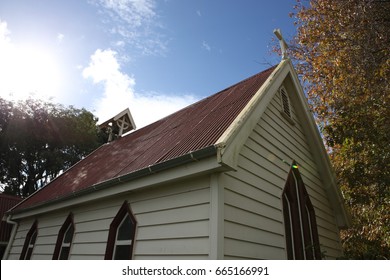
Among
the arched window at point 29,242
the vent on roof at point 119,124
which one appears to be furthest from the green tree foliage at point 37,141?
the arched window at point 29,242

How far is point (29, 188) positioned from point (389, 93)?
45.6 metres

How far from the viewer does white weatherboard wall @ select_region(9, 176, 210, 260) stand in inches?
194

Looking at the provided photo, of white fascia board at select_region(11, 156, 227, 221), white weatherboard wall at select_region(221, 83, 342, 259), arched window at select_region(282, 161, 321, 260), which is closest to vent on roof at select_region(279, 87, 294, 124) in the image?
white weatherboard wall at select_region(221, 83, 342, 259)

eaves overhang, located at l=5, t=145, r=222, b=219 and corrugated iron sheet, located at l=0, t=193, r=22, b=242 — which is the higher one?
corrugated iron sheet, located at l=0, t=193, r=22, b=242

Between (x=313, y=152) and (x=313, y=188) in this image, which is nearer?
(x=313, y=188)

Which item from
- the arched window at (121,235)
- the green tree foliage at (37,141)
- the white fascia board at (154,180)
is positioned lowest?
the arched window at (121,235)

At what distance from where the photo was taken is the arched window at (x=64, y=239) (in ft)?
28.9

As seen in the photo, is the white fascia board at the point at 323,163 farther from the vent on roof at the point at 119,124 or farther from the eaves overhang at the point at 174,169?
the vent on roof at the point at 119,124

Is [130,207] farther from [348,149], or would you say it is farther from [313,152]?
[348,149]

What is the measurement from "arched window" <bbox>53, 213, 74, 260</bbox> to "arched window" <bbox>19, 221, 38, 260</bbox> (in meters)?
2.52

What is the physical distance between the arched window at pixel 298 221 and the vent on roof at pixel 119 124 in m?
12.0

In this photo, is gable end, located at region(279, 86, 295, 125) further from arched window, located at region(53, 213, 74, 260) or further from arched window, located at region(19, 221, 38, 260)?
arched window, located at region(19, 221, 38, 260)

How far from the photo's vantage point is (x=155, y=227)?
18.6 feet
